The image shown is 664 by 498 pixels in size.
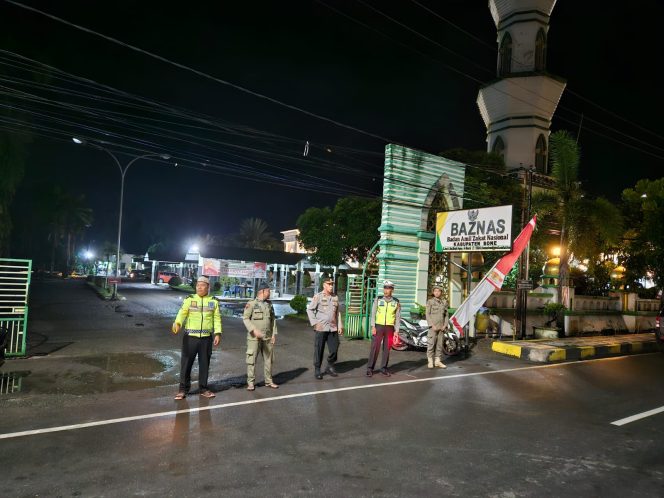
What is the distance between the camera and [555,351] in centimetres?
1212

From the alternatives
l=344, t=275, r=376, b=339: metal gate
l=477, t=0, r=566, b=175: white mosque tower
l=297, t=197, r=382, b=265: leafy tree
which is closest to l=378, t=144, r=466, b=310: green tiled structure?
l=344, t=275, r=376, b=339: metal gate

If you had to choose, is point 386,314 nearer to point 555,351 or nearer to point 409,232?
point 555,351

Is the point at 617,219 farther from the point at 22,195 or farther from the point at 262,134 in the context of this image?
the point at 22,195

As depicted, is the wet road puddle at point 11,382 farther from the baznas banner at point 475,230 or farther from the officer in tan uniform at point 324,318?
the baznas banner at point 475,230

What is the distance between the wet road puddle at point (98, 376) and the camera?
702cm

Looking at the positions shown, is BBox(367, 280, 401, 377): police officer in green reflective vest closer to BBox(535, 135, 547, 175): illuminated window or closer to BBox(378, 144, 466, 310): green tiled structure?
BBox(378, 144, 466, 310): green tiled structure

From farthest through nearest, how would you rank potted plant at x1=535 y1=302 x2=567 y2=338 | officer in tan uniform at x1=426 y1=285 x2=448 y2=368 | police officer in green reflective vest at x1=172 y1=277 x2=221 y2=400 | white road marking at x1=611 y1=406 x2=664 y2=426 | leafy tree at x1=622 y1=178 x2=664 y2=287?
leafy tree at x1=622 y1=178 x2=664 y2=287 → potted plant at x1=535 y1=302 x2=567 y2=338 → officer in tan uniform at x1=426 y1=285 x2=448 y2=368 → police officer in green reflective vest at x1=172 y1=277 x2=221 y2=400 → white road marking at x1=611 y1=406 x2=664 y2=426

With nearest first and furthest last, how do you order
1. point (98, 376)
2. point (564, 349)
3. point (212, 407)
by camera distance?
1. point (212, 407)
2. point (98, 376)
3. point (564, 349)

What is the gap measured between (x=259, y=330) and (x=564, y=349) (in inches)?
368

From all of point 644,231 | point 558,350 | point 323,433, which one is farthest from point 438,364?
point 644,231

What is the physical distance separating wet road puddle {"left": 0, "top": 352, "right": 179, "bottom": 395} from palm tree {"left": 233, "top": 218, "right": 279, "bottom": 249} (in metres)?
59.6

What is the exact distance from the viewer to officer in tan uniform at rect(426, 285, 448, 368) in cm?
973

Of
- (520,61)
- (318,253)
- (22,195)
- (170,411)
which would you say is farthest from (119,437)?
(22,195)

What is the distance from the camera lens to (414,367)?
391 inches
